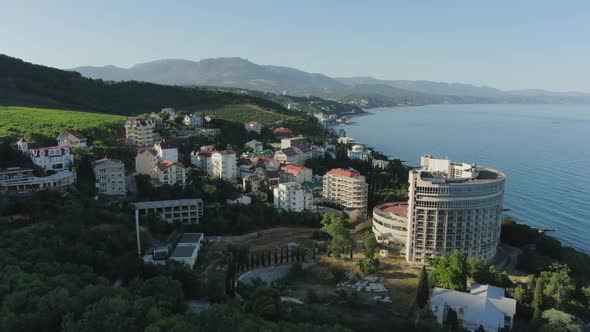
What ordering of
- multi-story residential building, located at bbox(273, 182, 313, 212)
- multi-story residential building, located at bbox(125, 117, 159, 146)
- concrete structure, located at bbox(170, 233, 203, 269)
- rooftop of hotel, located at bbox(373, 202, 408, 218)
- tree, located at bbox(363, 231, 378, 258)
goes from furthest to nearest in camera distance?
multi-story residential building, located at bbox(125, 117, 159, 146) < multi-story residential building, located at bbox(273, 182, 313, 212) < rooftop of hotel, located at bbox(373, 202, 408, 218) < tree, located at bbox(363, 231, 378, 258) < concrete structure, located at bbox(170, 233, 203, 269)

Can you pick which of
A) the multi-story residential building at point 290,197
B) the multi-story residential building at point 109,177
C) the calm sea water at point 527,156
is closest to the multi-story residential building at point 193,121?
the multi-story residential building at point 290,197

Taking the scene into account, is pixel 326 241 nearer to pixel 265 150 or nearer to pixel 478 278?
pixel 478 278

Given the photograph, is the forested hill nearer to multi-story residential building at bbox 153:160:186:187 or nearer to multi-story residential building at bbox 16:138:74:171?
multi-story residential building at bbox 16:138:74:171

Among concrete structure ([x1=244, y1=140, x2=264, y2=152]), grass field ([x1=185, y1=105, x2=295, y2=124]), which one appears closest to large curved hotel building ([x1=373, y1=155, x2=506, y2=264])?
concrete structure ([x1=244, y1=140, x2=264, y2=152])

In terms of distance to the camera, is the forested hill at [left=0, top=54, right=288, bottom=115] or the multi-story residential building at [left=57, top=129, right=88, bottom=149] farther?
the forested hill at [left=0, top=54, right=288, bottom=115]

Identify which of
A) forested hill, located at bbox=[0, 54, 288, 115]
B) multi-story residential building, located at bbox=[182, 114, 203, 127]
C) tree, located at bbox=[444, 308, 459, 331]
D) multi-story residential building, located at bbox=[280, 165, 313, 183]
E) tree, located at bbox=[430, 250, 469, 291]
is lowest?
tree, located at bbox=[444, 308, 459, 331]

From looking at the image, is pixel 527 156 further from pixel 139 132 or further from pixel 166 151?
pixel 139 132

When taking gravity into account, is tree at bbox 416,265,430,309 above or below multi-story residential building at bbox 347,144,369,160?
below

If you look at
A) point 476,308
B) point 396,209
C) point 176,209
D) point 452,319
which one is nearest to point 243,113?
point 176,209
